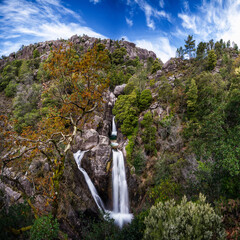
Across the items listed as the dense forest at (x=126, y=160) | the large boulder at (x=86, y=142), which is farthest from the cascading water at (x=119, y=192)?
the large boulder at (x=86, y=142)

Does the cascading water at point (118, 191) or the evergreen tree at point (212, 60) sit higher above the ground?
the evergreen tree at point (212, 60)

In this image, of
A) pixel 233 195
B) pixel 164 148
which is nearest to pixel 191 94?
pixel 164 148

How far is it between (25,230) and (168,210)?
6.31 meters

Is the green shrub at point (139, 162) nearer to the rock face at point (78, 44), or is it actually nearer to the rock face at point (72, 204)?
the rock face at point (72, 204)

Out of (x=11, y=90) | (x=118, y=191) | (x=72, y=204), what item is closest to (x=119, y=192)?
(x=118, y=191)

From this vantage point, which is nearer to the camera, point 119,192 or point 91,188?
point 91,188

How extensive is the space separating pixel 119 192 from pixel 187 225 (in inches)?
597

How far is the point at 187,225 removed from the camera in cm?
570

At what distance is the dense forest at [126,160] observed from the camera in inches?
249

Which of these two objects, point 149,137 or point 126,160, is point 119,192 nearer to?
point 126,160

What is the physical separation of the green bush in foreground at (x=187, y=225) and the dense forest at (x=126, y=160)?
4cm

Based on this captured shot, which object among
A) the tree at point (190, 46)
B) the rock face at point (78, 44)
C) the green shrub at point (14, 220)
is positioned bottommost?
the green shrub at point (14, 220)

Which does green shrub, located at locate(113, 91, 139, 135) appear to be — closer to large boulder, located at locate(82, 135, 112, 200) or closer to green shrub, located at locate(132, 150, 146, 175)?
green shrub, located at locate(132, 150, 146, 175)

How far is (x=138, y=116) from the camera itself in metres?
29.1
